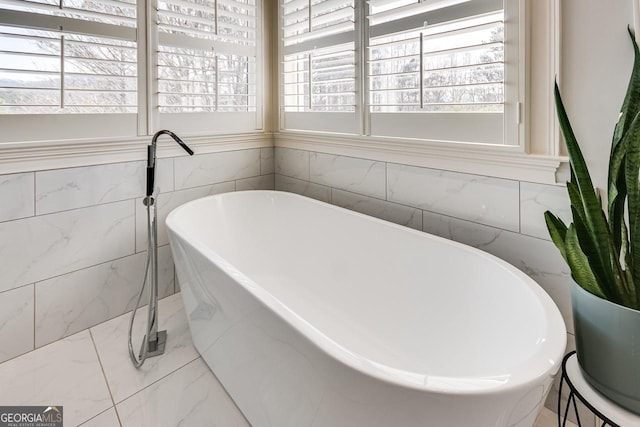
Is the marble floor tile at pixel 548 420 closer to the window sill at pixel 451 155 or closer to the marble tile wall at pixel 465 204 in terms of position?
the marble tile wall at pixel 465 204

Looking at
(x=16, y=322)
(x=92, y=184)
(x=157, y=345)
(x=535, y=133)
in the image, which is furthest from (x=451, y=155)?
(x=16, y=322)

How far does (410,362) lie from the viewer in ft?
5.06

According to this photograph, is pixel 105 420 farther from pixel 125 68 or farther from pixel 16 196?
pixel 125 68

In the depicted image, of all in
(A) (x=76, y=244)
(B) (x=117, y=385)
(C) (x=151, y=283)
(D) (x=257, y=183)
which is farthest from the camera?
(D) (x=257, y=183)

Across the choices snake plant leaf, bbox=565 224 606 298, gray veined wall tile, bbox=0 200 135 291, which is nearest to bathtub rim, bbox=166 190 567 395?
snake plant leaf, bbox=565 224 606 298

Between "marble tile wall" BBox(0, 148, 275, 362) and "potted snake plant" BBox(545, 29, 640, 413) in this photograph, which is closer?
"potted snake plant" BBox(545, 29, 640, 413)

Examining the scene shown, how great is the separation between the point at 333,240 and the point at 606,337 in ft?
4.21

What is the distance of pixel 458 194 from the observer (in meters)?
1.75

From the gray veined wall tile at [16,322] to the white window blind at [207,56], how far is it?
1221 millimetres

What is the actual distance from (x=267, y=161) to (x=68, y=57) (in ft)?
4.52

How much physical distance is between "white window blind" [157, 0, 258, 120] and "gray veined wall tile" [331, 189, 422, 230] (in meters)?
0.96

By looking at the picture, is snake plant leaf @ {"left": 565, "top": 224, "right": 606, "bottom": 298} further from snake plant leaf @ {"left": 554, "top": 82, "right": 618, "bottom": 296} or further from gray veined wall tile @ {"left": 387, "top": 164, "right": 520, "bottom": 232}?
gray veined wall tile @ {"left": 387, "top": 164, "right": 520, "bottom": 232}

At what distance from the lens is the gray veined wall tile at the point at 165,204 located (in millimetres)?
2203

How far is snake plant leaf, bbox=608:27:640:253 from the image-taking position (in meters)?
1.00
